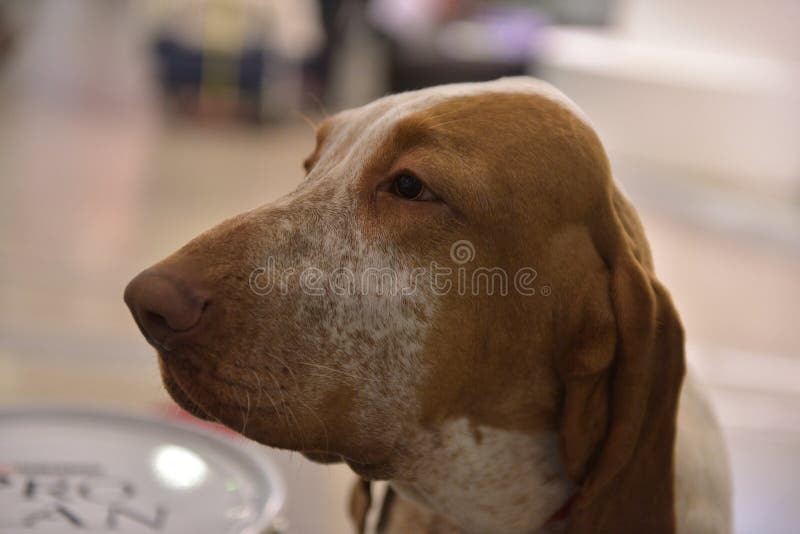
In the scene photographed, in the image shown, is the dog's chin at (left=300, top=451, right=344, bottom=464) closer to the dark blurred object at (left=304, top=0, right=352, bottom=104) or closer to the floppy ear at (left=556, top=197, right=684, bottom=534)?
the floppy ear at (left=556, top=197, right=684, bottom=534)

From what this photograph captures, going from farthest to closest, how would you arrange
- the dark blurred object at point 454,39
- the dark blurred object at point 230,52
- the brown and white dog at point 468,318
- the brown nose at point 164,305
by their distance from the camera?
the dark blurred object at point 454,39
the dark blurred object at point 230,52
the brown and white dog at point 468,318
the brown nose at point 164,305

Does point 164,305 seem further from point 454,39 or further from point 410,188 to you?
point 454,39

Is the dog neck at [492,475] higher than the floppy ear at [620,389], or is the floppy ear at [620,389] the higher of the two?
the floppy ear at [620,389]

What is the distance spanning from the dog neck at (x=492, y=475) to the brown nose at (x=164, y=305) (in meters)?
0.29

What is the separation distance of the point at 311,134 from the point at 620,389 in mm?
4097

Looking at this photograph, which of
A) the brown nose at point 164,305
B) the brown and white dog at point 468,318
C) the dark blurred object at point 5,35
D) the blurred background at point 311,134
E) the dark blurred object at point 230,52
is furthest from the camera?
the dark blurred object at point 230,52

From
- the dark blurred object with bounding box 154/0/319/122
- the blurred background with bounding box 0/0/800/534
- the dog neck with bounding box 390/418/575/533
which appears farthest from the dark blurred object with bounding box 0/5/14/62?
the dark blurred object with bounding box 154/0/319/122

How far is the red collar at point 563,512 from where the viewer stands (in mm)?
1101

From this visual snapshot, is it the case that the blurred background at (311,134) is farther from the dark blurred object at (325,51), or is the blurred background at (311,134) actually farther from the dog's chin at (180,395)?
the dog's chin at (180,395)

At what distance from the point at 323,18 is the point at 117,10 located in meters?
2.73

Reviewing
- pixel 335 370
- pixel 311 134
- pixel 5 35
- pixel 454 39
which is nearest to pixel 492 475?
pixel 335 370

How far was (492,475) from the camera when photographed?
3.54 feet

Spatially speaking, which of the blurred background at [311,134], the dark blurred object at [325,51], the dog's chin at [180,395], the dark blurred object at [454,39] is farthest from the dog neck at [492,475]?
the dark blurred object at [325,51]

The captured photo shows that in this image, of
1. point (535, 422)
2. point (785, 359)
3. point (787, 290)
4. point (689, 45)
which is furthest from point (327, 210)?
point (689, 45)
